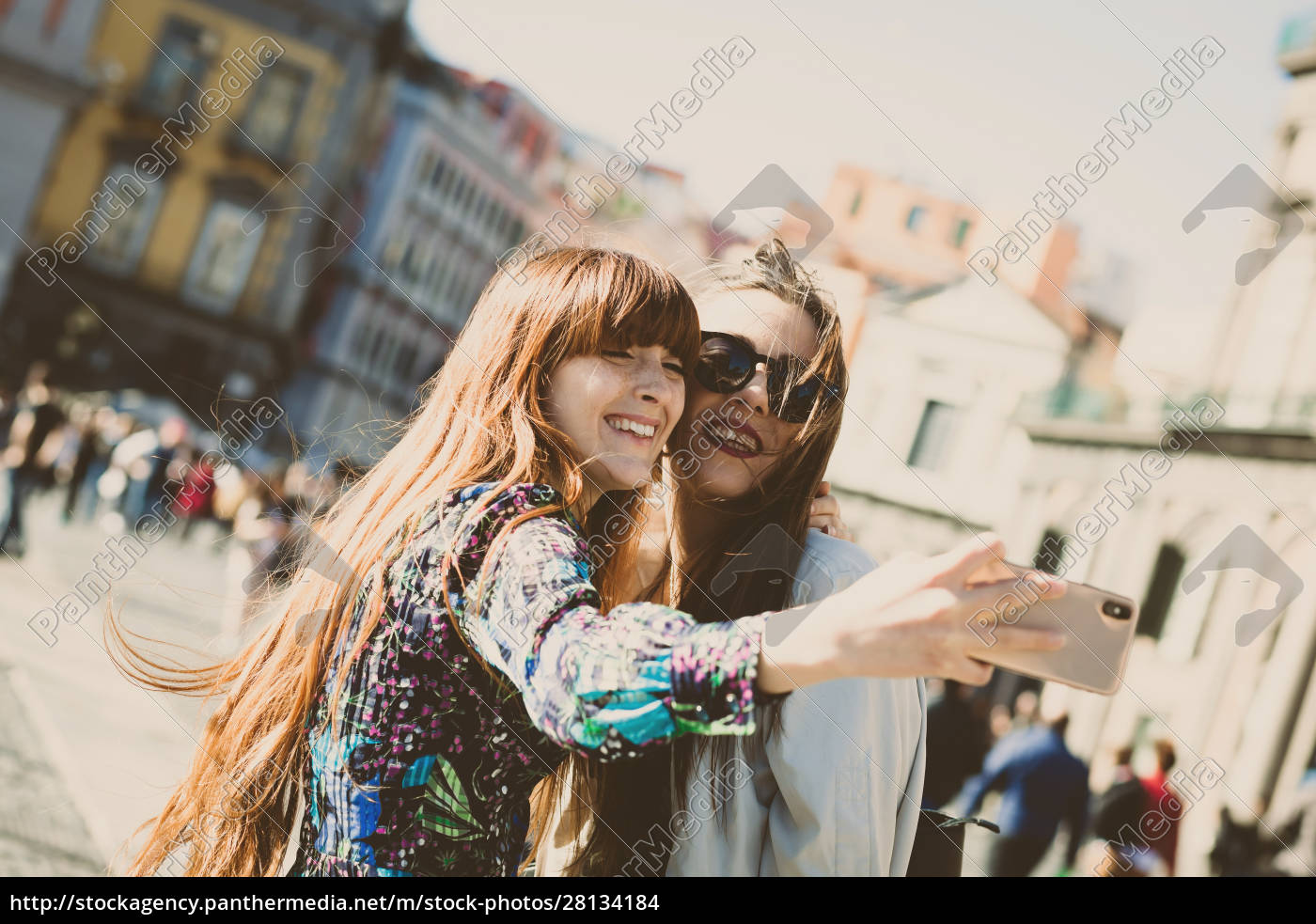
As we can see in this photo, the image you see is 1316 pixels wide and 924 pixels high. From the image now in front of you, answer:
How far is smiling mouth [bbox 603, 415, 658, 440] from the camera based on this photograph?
174 cm

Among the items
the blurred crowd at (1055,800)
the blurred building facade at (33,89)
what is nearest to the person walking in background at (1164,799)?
the blurred crowd at (1055,800)

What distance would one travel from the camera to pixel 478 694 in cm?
154

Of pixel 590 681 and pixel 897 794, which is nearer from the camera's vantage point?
pixel 590 681

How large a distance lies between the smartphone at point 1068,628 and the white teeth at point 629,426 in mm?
778

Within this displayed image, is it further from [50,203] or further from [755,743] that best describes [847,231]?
[755,743]

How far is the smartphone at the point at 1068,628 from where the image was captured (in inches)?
42.3

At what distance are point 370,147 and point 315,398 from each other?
26.4 feet

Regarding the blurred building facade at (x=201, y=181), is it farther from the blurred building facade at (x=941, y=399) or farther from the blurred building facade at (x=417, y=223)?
the blurred building facade at (x=941, y=399)

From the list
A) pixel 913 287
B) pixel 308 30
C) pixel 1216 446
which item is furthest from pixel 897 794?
pixel 308 30

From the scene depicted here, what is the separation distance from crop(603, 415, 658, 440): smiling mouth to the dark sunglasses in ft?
1.81

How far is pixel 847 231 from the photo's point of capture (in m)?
39.3

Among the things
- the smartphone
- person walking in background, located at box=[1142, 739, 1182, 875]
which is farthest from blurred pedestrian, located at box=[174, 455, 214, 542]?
the smartphone

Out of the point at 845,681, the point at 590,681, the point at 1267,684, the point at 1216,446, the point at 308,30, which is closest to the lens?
the point at 590,681

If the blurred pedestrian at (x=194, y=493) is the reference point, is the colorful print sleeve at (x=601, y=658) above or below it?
above
